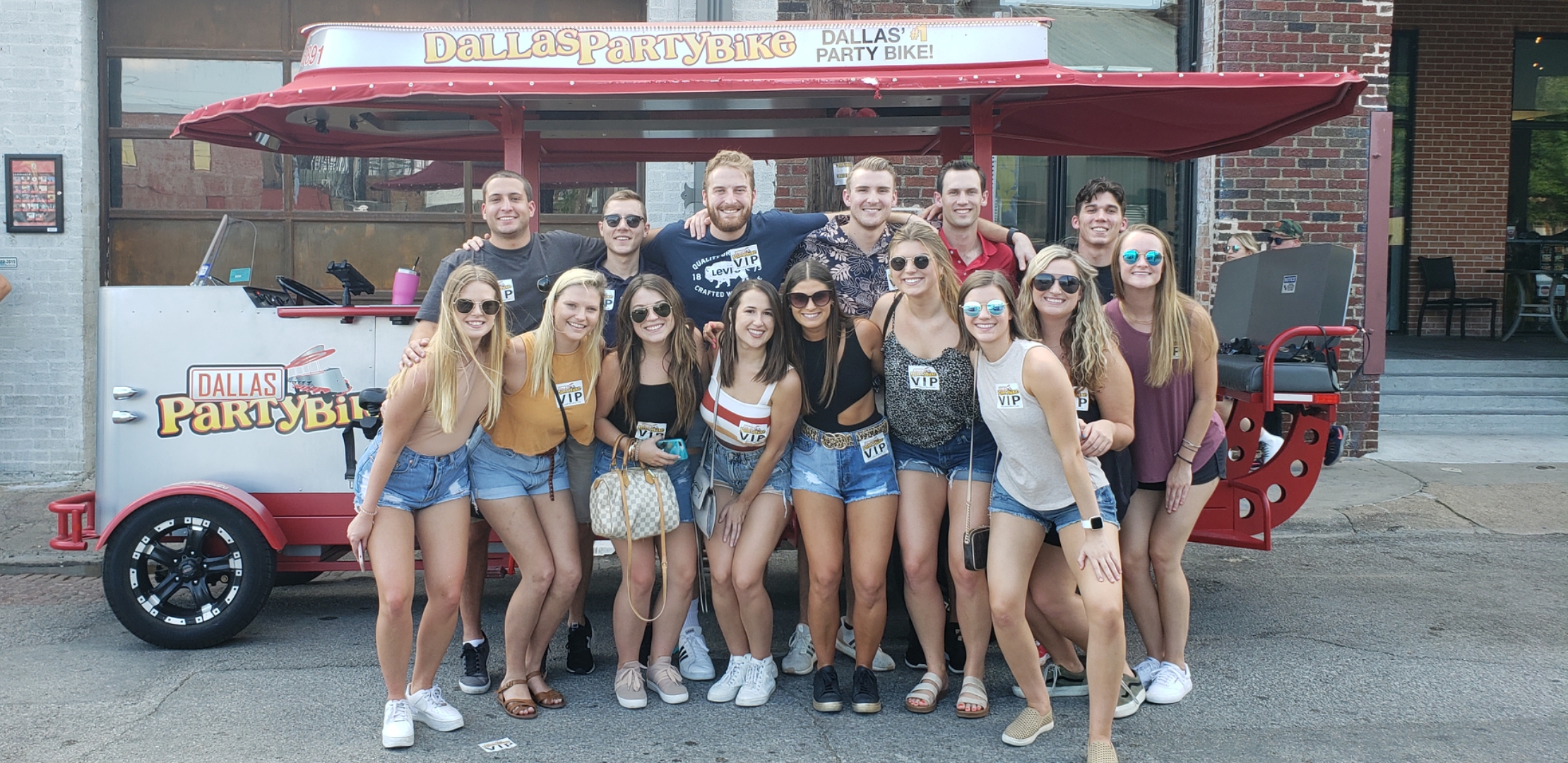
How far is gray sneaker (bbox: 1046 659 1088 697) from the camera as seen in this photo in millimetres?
4422

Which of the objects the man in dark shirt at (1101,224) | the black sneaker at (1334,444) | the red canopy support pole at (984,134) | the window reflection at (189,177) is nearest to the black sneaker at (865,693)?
the man in dark shirt at (1101,224)

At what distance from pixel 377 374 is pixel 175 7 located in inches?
213

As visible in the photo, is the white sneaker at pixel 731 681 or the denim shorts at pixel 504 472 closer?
the denim shorts at pixel 504 472

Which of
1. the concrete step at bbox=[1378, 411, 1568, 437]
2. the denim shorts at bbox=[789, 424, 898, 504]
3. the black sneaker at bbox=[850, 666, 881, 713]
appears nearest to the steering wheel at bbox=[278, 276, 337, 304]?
the denim shorts at bbox=[789, 424, 898, 504]

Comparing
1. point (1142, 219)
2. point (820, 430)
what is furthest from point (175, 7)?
point (1142, 219)

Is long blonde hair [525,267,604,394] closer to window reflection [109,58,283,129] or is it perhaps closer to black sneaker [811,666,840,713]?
black sneaker [811,666,840,713]

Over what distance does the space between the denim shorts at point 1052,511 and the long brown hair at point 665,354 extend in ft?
3.95

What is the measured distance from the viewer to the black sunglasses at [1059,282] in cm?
391

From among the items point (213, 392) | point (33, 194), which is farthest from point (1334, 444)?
point (33, 194)

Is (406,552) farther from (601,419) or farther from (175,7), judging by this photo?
(175,7)

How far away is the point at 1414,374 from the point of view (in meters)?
10.8

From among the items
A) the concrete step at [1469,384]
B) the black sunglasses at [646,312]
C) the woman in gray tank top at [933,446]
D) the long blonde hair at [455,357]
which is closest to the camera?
the long blonde hair at [455,357]

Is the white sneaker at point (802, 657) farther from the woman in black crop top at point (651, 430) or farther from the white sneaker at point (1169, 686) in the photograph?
the white sneaker at point (1169, 686)

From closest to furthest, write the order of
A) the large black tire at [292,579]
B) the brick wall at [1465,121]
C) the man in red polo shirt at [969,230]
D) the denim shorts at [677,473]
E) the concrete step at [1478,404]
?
1. the denim shorts at [677,473]
2. the man in red polo shirt at [969,230]
3. the large black tire at [292,579]
4. the concrete step at [1478,404]
5. the brick wall at [1465,121]
